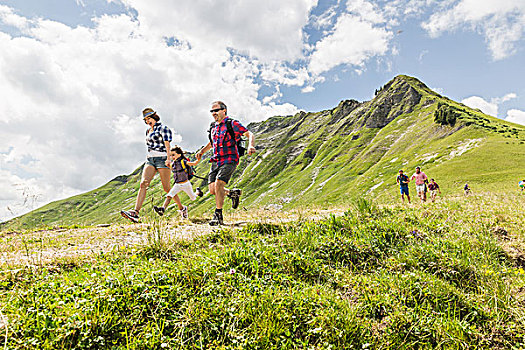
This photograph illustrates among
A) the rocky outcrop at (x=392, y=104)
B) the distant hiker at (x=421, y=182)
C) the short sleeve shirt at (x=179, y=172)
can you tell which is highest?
the rocky outcrop at (x=392, y=104)

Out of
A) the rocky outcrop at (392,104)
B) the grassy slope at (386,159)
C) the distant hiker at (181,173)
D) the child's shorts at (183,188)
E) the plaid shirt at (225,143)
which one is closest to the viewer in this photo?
the plaid shirt at (225,143)

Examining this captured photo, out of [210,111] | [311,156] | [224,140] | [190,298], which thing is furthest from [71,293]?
[311,156]

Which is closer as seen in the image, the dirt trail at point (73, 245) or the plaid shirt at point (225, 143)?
the dirt trail at point (73, 245)

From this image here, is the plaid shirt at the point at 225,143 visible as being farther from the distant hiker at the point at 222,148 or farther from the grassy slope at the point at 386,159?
the grassy slope at the point at 386,159

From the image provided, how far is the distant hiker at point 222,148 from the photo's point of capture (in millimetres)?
7457

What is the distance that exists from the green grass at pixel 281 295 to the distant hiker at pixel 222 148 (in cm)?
235

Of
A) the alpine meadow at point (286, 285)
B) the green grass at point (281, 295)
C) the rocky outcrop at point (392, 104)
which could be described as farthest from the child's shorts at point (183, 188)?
the rocky outcrop at point (392, 104)

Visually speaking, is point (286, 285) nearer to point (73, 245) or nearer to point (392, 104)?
point (73, 245)

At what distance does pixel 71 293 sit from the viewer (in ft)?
9.91

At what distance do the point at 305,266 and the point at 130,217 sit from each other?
6139 mm

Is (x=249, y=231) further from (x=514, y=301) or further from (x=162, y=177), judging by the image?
(x=162, y=177)

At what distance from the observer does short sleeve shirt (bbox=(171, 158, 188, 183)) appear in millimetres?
10303

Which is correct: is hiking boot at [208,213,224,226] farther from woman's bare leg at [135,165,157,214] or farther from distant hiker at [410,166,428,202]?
distant hiker at [410,166,428,202]

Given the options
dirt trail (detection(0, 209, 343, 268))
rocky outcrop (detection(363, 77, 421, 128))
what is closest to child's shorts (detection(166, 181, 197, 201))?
dirt trail (detection(0, 209, 343, 268))
